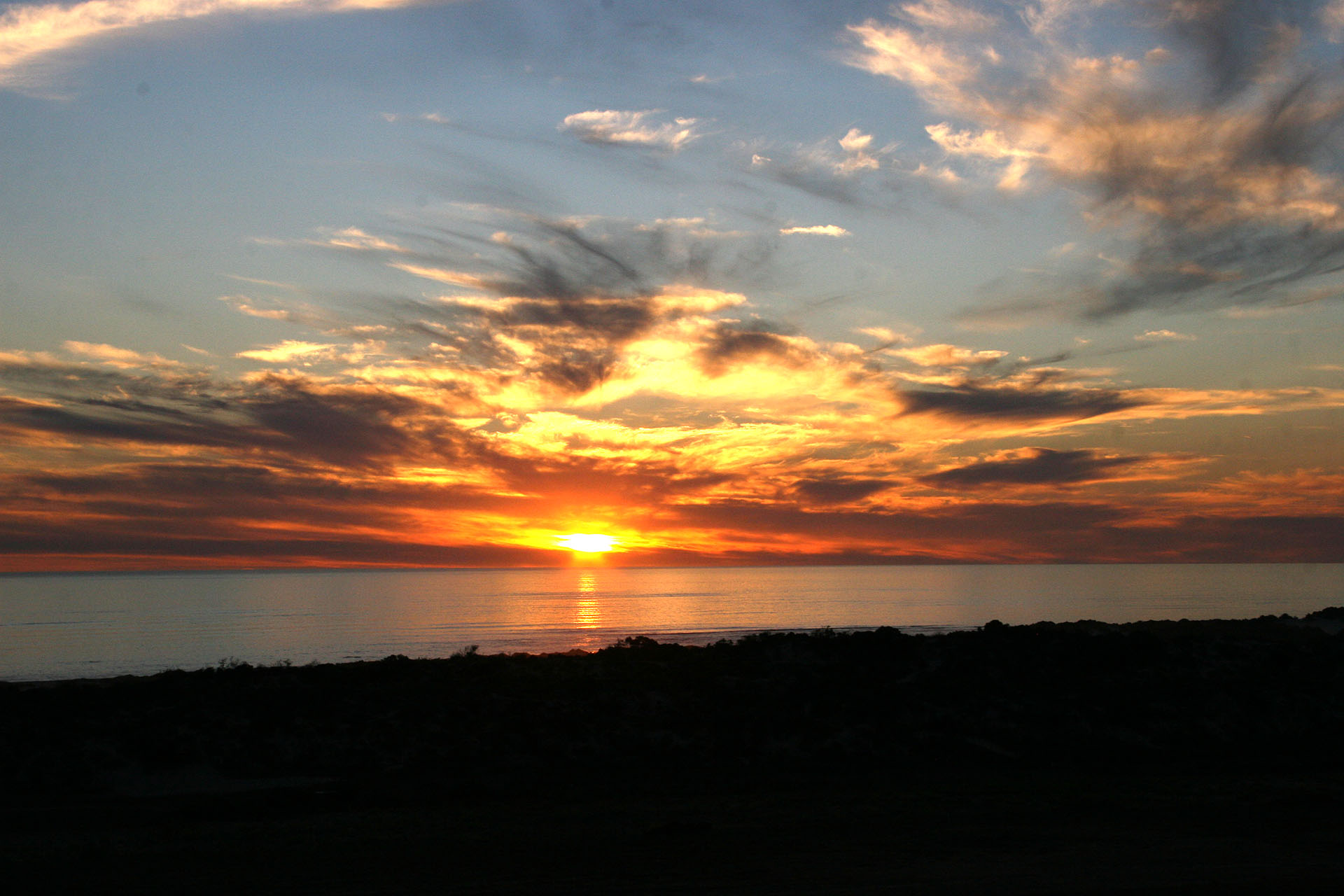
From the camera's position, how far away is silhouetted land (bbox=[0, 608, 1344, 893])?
1207 cm

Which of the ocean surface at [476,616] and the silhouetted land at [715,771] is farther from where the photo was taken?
the ocean surface at [476,616]

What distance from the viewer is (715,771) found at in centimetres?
1906

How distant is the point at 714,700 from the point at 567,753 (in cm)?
537

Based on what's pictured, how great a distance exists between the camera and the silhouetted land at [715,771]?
1207 cm

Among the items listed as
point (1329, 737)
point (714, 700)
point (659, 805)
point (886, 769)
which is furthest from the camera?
point (714, 700)

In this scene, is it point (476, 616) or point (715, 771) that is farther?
point (476, 616)

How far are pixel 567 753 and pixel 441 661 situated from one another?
10.4 metres

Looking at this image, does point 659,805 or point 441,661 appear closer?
point 659,805

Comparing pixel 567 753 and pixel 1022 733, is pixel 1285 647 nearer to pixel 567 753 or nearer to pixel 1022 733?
pixel 1022 733

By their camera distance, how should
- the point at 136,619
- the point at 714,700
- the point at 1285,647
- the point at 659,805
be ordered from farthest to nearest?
the point at 136,619, the point at 1285,647, the point at 714,700, the point at 659,805

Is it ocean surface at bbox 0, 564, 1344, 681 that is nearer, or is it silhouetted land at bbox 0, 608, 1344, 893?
silhouetted land at bbox 0, 608, 1344, 893

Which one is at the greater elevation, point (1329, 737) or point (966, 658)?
point (966, 658)

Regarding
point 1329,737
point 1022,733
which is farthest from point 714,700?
point 1329,737

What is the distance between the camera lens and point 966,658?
27688 millimetres
